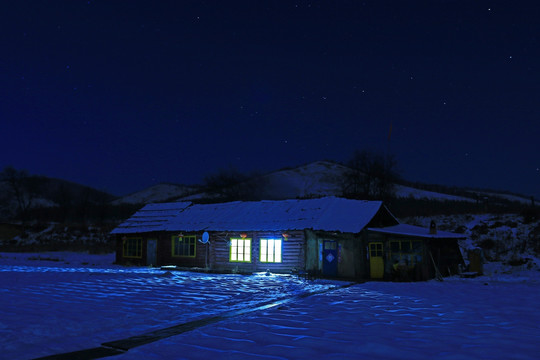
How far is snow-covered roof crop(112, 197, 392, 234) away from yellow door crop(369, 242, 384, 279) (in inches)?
63.1

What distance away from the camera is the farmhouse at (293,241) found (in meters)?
21.4

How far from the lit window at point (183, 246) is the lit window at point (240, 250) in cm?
297

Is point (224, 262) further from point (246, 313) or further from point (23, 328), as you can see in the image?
point (23, 328)

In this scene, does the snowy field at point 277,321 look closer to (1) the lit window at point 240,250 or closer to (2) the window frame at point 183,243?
(1) the lit window at point 240,250

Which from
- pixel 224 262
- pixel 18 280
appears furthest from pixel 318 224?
pixel 18 280

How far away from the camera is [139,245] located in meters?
29.4

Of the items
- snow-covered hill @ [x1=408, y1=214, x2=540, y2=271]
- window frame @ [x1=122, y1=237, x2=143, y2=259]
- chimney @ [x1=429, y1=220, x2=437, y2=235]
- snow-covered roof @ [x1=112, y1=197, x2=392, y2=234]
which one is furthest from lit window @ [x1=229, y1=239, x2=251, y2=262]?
snow-covered hill @ [x1=408, y1=214, x2=540, y2=271]

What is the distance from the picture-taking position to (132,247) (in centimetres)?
2983

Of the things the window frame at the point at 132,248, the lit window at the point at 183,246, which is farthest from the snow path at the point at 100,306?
the window frame at the point at 132,248

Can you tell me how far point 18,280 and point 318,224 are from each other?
1379cm

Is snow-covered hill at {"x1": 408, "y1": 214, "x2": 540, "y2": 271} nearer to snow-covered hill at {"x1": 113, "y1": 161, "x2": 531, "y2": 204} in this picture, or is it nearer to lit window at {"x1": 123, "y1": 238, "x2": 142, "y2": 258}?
lit window at {"x1": 123, "y1": 238, "x2": 142, "y2": 258}

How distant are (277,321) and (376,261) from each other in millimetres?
13584

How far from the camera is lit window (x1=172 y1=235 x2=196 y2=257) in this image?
26.8m

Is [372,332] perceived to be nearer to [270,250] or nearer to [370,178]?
[270,250]
